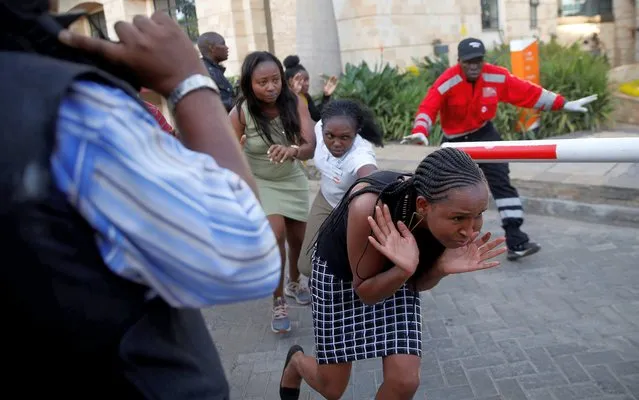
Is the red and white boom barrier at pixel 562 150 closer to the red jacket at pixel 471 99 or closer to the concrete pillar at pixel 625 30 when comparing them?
the red jacket at pixel 471 99

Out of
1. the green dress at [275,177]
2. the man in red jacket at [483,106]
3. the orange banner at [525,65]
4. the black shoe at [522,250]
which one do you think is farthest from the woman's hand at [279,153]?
the orange banner at [525,65]

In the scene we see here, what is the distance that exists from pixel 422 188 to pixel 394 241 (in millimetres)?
223

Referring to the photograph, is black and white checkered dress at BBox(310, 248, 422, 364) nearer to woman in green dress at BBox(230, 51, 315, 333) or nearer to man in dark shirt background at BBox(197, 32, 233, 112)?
woman in green dress at BBox(230, 51, 315, 333)

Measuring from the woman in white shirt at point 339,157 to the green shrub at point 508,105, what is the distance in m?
6.15

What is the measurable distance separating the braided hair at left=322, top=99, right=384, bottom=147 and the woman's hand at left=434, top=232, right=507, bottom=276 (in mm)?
1465

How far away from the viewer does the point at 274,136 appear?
4.14 meters

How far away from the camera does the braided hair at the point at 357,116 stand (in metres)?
3.72

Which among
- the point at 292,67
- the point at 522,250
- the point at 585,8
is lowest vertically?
the point at 522,250

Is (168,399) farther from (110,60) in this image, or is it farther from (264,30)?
(264,30)

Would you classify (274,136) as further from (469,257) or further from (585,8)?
(585,8)

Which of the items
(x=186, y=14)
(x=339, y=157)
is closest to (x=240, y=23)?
(x=186, y=14)

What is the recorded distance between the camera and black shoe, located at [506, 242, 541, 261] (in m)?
5.04

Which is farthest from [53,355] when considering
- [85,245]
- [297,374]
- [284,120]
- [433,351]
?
[284,120]

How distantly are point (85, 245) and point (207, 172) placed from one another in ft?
0.72
